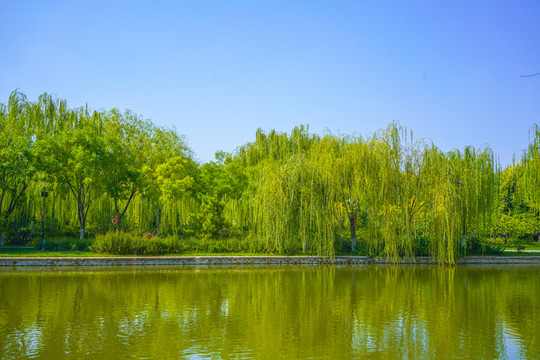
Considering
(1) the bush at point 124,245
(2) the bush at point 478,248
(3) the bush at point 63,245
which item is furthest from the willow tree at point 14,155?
(2) the bush at point 478,248

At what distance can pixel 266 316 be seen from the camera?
42.1 ft

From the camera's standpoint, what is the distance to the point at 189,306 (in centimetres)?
1404

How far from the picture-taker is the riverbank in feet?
80.2

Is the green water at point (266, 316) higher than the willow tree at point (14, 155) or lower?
lower

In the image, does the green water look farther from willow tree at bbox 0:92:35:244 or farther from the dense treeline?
willow tree at bbox 0:92:35:244

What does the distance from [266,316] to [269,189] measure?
15550mm

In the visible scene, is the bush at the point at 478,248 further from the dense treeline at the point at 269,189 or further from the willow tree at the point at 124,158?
the willow tree at the point at 124,158

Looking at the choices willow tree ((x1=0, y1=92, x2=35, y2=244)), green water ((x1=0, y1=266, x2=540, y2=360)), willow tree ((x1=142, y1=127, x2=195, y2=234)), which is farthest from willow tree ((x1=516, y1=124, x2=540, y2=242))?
willow tree ((x1=0, y1=92, x2=35, y2=244))

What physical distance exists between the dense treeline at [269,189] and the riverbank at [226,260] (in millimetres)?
718

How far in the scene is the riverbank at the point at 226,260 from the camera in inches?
963

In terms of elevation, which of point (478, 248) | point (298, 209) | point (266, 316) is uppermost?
point (298, 209)

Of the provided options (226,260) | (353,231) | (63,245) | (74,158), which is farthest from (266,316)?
(74,158)

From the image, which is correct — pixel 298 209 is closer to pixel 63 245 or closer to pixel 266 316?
pixel 63 245

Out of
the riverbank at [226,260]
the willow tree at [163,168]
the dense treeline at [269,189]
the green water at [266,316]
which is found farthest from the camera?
the willow tree at [163,168]
